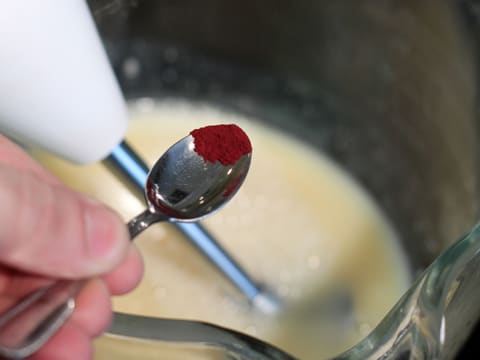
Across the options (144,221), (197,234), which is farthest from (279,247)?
(144,221)

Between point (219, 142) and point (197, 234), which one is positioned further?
point (197, 234)

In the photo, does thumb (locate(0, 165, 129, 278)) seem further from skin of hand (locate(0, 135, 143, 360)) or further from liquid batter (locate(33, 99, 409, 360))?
liquid batter (locate(33, 99, 409, 360))

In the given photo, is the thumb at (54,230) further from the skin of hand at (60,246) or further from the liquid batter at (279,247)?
the liquid batter at (279,247)

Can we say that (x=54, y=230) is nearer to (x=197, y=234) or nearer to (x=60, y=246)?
(x=60, y=246)

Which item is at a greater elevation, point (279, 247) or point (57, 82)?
point (57, 82)
